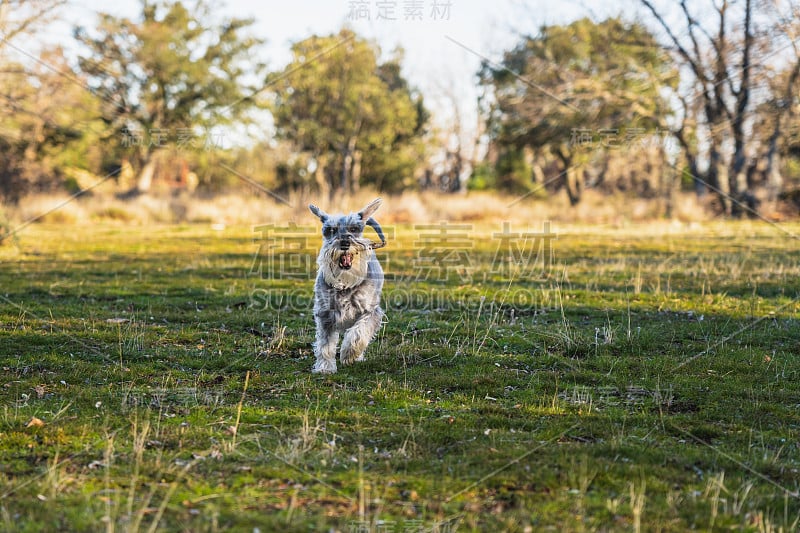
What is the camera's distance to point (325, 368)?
27.7ft

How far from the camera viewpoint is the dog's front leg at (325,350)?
8.48m

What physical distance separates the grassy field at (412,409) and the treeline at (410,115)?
15644 mm

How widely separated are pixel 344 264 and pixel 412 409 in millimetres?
2341

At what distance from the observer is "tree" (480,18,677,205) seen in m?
38.6

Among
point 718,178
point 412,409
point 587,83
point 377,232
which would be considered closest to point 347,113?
point 587,83

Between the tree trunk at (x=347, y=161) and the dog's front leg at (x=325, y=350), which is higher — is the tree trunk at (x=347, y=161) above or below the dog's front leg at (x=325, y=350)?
above

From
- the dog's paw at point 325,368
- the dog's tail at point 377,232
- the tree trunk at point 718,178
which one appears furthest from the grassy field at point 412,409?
the tree trunk at point 718,178

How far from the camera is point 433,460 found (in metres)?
5.80

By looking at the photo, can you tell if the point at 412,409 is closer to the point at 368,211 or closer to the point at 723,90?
the point at 368,211

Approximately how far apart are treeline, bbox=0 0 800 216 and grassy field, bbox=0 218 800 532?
15.6m

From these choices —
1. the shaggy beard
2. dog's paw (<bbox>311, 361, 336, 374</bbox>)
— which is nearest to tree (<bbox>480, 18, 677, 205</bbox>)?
the shaggy beard

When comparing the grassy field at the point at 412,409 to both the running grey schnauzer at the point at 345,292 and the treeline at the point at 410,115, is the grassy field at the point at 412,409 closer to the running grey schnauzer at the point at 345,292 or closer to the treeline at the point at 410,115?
the running grey schnauzer at the point at 345,292

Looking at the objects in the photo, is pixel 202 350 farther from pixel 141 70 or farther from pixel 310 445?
pixel 141 70

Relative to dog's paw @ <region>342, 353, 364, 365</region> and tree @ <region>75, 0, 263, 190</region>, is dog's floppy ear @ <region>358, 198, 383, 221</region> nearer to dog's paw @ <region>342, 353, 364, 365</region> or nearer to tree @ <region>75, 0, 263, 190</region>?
dog's paw @ <region>342, 353, 364, 365</region>
